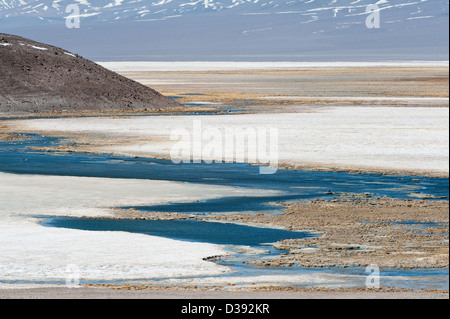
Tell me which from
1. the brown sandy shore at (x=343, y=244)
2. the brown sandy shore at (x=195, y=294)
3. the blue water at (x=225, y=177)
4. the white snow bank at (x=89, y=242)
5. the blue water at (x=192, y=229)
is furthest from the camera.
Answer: the blue water at (x=225, y=177)

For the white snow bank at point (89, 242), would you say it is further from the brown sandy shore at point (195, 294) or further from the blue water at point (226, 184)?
the brown sandy shore at point (195, 294)

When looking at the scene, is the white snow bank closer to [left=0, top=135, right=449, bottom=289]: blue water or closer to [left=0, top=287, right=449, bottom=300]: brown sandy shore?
[left=0, top=135, right=449, bottom=289]: blue water

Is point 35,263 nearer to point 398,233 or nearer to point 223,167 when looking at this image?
point 398,233

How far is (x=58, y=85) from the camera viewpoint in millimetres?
51594

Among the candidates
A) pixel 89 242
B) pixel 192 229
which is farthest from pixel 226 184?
pixel 89 242

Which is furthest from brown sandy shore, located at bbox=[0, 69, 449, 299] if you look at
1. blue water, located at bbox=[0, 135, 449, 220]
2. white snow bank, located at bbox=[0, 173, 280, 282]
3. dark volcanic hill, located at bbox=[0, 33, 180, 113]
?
dark volcanic hill, located at bbox=[0, 33, 180, 113]

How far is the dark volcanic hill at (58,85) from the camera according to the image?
49.4 metres

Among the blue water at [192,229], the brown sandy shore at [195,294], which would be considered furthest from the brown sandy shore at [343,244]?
the blue water at [192,229]

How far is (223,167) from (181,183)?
3243mm

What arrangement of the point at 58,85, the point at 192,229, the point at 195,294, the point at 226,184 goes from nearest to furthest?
the point at 195,294 → the point at 192,229 → the point at 226,184 → the point at 58,85

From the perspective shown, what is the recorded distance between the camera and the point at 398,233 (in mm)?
16109

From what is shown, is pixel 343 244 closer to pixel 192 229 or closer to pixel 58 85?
pixel 192 229

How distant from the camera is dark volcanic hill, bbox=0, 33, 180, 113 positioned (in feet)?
162

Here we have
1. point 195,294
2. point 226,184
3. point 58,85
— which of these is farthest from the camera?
point 58,85
